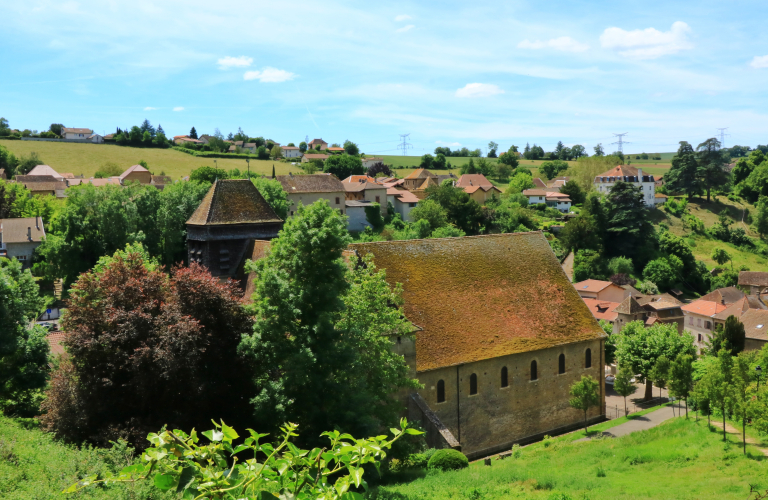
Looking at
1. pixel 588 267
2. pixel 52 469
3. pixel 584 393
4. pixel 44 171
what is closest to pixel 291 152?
pixel 44 171

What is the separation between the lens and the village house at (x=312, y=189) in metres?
89.1

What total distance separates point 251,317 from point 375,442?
1637cm

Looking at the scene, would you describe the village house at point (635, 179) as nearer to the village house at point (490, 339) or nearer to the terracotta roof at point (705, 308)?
the terracotta roof at point (705, 308)

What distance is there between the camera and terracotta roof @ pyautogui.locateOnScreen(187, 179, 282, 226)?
96.4 ft

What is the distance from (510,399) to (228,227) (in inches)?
648

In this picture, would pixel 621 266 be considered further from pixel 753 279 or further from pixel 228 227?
pixel 228 227

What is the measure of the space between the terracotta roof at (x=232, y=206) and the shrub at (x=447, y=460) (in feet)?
49.4

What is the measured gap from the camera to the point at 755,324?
192 ft

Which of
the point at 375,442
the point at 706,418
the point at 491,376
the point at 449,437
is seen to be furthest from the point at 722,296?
the point at 375,442

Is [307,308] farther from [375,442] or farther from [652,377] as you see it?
[652,377]

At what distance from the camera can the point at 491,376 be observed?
2752 cm

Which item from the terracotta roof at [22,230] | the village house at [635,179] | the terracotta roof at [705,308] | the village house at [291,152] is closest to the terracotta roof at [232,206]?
the terracotta roof at [22,230]

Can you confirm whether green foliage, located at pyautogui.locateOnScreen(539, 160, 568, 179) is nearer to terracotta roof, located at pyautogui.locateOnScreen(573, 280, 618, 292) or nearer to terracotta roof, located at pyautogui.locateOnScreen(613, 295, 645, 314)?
terracotta roof, located at pyautogui.locateOnScreen(573, 280, 618, 292)

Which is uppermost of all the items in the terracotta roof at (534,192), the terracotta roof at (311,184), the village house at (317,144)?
the village house at (317,144)
